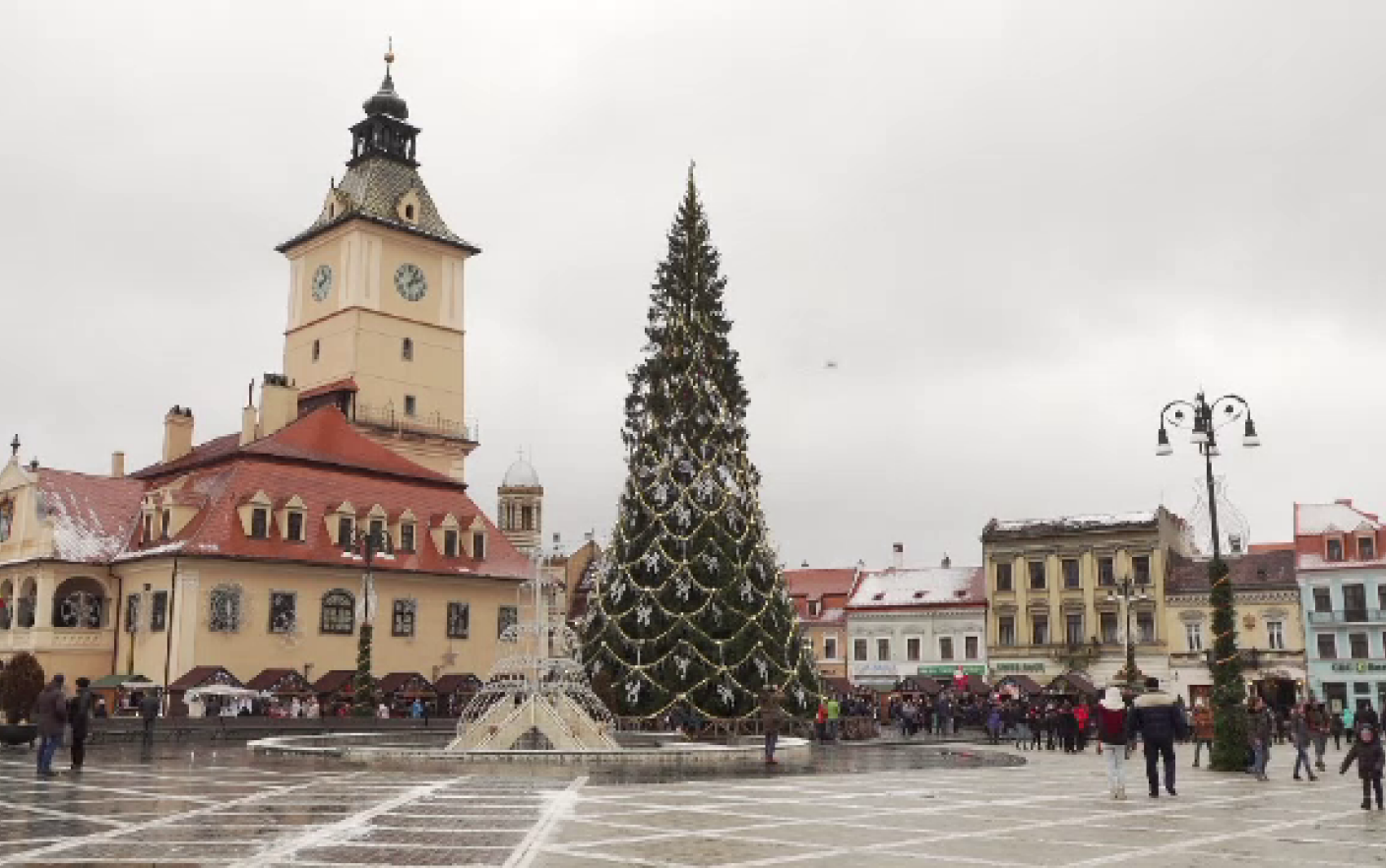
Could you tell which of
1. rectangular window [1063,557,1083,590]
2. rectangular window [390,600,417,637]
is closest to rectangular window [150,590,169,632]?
rectangular window [390,600,417,637]

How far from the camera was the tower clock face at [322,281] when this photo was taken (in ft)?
219

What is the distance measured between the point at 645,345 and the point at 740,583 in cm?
772

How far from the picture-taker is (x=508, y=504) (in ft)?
293

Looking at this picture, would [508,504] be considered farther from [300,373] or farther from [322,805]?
[322,805]

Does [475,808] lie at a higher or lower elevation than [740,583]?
lower

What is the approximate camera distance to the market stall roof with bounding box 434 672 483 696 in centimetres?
4966

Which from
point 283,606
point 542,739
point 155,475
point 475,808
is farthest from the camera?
point 155,475

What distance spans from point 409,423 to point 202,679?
75.3 ft

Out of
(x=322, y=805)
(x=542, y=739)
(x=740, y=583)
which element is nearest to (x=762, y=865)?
(x=322, y=805)

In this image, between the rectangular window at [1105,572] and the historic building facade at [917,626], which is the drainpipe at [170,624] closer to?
the historic building facade at [917,626]

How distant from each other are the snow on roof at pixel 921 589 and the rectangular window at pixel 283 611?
33484 mm

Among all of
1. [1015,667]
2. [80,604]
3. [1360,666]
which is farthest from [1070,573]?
[80,604]

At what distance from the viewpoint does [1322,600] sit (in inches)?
2347

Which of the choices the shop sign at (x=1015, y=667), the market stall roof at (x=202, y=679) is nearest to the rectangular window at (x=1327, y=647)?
the shop sign at (x=1015, y=667)
